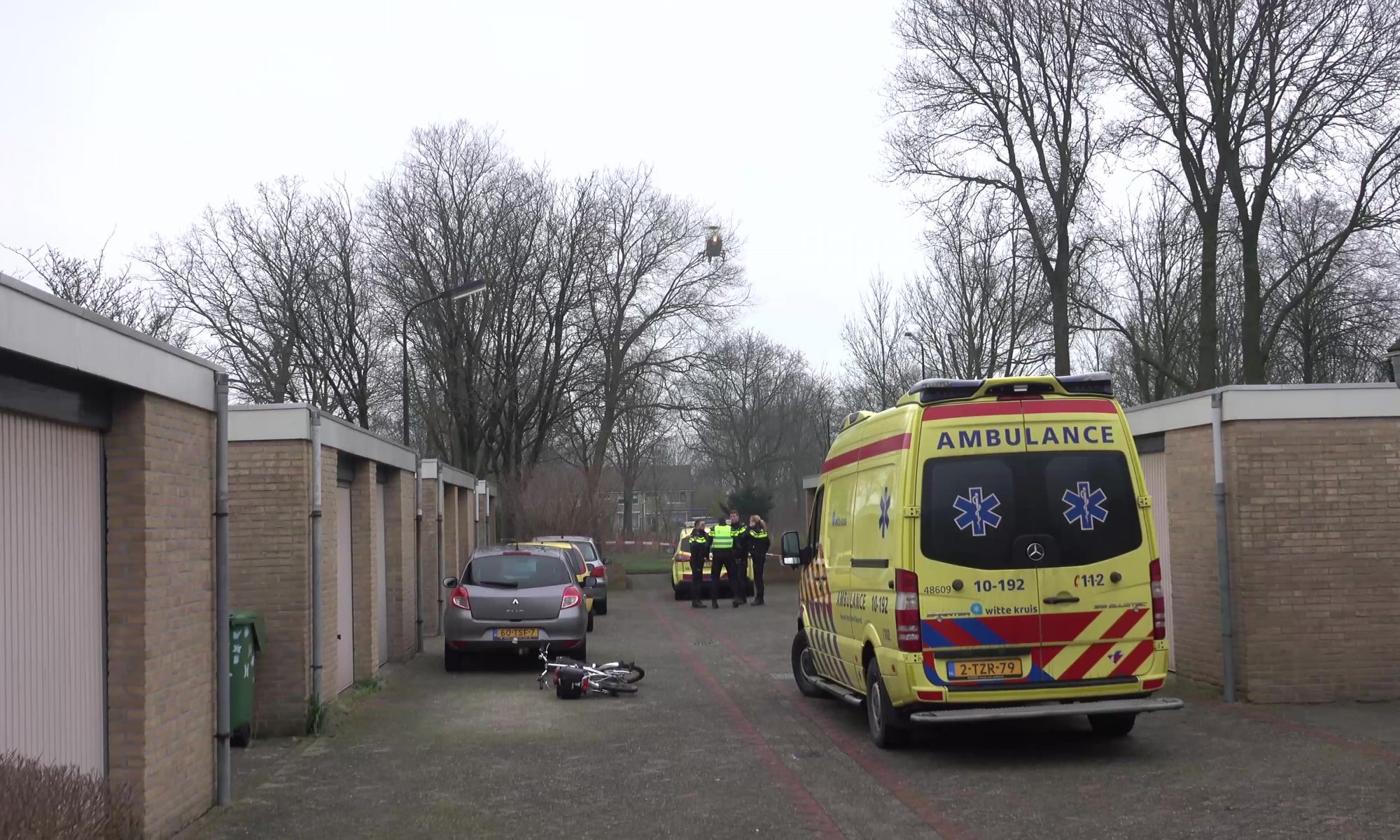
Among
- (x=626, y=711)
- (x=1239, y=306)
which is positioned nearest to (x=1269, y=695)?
(x=626, y=711)

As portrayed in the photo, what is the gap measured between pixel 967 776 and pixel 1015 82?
19.7 meters

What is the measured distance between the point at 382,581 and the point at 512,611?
2.27m

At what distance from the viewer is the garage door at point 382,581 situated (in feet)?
53.6

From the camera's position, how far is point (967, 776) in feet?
28.5

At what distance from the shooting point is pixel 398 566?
17016 mm

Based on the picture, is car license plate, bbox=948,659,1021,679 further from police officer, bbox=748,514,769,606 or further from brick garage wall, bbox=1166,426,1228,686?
police officer, bbox=748,514,769,606

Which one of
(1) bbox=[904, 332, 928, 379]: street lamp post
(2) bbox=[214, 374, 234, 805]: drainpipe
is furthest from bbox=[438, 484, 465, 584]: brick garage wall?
(1) bbox=[904, 332, 928, 379]: street lamp post

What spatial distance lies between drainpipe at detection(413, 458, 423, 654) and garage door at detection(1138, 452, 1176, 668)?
32.4ft

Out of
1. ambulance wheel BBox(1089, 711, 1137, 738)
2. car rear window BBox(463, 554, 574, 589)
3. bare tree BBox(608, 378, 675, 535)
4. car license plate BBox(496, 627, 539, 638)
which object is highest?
bare tree BBox(608, 378, 675, 535)

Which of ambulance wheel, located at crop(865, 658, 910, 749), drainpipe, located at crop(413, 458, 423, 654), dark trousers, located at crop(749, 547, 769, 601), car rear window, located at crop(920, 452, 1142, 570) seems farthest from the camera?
dark trousers, located at crop(749, 547, 769, 601)

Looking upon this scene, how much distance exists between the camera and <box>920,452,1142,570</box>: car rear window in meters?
8.98

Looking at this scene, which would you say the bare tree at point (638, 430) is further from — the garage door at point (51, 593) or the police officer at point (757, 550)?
the garage door at point (51, 593)

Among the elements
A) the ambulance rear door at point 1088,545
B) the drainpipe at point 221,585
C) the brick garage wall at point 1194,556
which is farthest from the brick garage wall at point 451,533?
the ambulance rear door at point 1088,545

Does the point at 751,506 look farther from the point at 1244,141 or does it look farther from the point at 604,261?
the point at 1244,141
